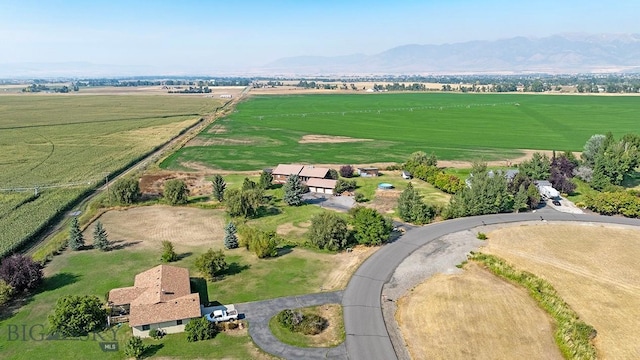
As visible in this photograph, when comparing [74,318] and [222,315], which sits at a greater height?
[74,318]

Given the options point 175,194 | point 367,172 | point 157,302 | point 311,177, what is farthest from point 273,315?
point 367,172

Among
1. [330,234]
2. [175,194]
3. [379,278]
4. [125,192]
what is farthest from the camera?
[125,192]

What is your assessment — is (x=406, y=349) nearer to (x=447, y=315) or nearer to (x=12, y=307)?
(x=447, y=315)

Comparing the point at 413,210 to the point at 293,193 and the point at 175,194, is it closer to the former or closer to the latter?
the point at 293,193

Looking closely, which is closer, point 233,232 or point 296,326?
point 296,326

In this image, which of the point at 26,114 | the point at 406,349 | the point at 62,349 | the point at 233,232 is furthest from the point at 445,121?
the point at 26,114

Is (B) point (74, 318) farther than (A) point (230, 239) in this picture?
No

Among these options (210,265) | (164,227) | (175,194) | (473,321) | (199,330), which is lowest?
(473,321)
